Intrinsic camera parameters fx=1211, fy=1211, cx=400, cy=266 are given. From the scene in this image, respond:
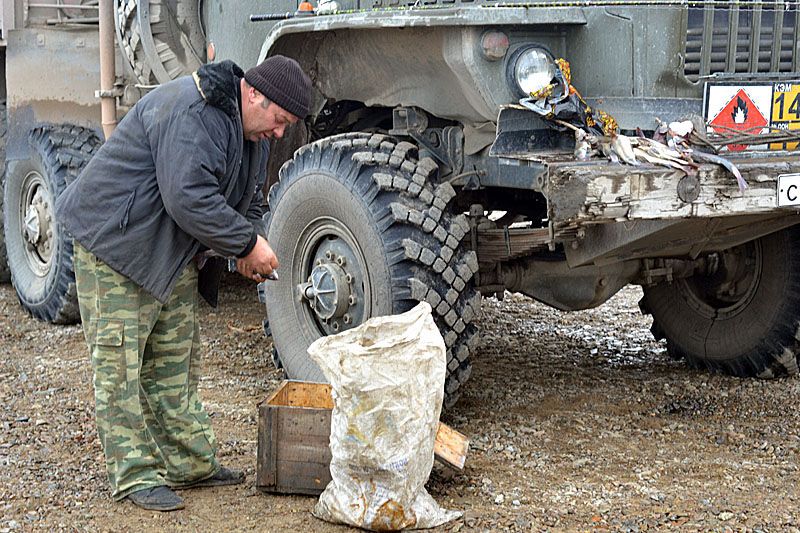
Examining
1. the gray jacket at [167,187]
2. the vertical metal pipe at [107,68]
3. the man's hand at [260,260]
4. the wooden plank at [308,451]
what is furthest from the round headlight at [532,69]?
the vertical metal pipe at [107,68]

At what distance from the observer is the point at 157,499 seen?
4.18 meters

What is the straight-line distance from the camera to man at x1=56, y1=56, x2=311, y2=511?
396 cm

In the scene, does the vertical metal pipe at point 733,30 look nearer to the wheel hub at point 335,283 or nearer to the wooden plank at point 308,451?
the wheel hub at point 335,283

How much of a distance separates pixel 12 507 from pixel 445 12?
2.39m

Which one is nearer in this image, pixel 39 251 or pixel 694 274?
pixel 694 274

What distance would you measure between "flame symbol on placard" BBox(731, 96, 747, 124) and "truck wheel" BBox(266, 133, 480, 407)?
3.73 ft

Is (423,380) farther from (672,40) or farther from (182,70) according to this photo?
(182,70)

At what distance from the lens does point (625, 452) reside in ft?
16.0

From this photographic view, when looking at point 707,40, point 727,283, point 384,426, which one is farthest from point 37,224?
point 707,40

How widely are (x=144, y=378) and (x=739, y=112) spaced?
2.47 m

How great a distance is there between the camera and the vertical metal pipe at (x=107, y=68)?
22.4 ft

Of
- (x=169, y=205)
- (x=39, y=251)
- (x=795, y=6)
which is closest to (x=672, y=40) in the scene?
(x=795, y=6)

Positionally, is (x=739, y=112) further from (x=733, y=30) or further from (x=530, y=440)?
(x=530, y=440)

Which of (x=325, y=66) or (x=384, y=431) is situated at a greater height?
(x=325, y=66)
